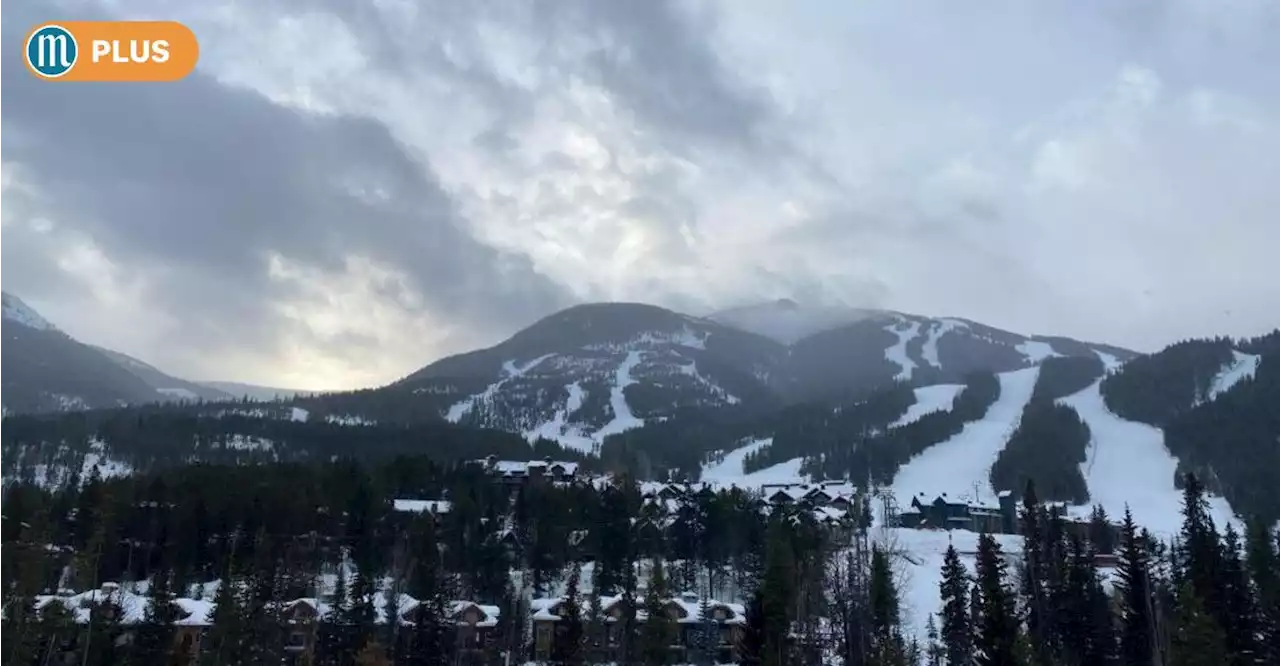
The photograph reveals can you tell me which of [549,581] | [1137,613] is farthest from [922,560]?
[1137,613]

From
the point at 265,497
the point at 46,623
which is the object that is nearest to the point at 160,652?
the point at 46,623

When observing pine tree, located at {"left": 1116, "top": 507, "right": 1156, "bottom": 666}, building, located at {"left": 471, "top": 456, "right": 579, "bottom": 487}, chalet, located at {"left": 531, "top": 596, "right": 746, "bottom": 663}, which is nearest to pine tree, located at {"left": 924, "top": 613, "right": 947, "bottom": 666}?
pine tree, located at {"left": 1116, "top": 507, "right": 1156, "bottom": 666}

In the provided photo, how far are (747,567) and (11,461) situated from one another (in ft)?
583

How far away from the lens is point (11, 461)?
19888 cm

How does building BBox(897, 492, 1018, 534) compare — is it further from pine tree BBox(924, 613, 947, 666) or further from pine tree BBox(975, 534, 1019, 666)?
pine tree BBox(975, 534, 1019, 666)

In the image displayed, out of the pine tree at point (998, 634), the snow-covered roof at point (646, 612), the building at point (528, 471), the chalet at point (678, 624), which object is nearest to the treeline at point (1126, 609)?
the pine tree at point (998, 634)

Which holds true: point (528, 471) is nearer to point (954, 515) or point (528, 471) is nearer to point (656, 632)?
point (954, 515)

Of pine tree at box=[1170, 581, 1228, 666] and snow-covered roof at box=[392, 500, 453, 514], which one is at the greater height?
snow-covered roof at box=[392, 500, 453, 514]

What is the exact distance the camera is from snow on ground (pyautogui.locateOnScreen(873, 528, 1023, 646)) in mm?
100625

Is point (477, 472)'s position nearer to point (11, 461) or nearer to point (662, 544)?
point (662, 544)

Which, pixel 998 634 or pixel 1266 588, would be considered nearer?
pixel 998 634

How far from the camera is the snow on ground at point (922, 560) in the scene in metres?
101

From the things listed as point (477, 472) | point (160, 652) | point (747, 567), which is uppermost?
point (477, 472)

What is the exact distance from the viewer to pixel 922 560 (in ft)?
417
